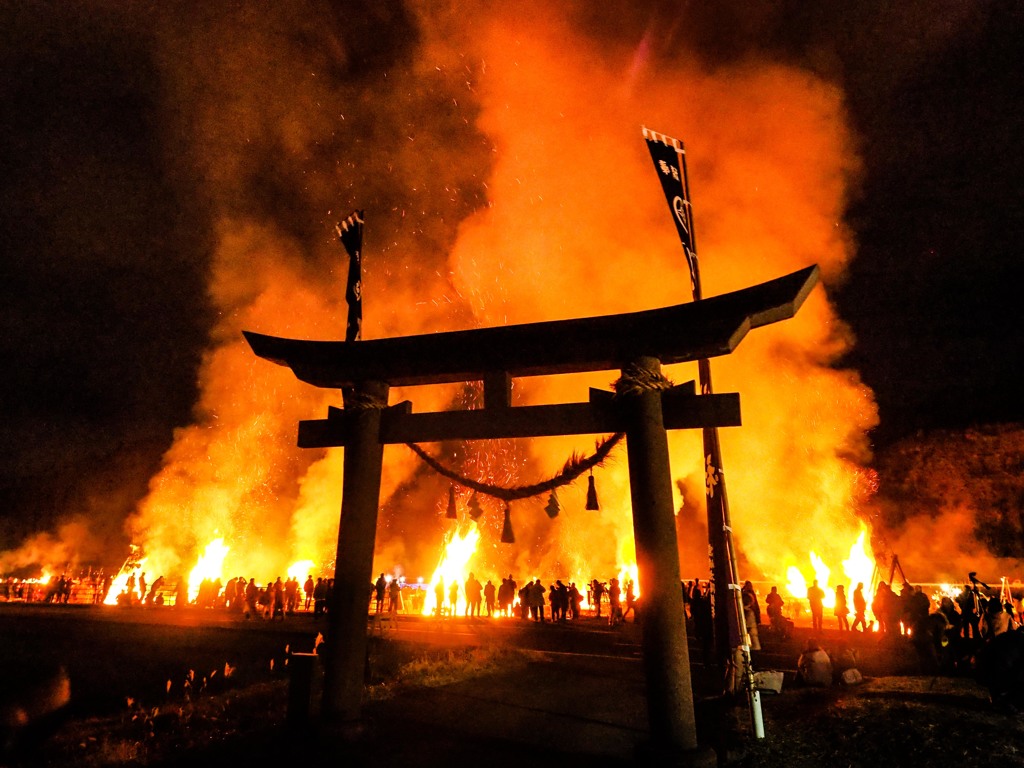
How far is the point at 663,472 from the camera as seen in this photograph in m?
6.62

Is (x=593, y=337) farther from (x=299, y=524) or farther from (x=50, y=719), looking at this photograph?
(x=299, y=524)

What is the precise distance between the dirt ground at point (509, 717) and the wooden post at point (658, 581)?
465 millimetres

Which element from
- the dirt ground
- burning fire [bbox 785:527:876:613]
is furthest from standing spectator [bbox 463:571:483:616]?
burning fire [bbox 785:527:876:613]

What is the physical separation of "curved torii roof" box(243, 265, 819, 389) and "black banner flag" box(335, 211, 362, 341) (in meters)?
0.94

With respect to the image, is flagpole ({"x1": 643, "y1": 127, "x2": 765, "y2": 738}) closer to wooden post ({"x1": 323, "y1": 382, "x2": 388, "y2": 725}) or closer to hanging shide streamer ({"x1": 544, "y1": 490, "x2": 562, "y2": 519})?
hanging shide streamer ({"x1": 544, "y1": 490, "x2": 562, "y2": 519})

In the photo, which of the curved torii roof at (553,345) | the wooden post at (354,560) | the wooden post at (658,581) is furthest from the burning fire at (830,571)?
the wooden post at (354,560)

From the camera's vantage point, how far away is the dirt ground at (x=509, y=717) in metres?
6.58

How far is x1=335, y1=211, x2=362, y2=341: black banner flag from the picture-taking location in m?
9.31

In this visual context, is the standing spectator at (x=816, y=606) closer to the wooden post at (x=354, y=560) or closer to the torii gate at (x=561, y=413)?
the torii gate at (x=561, y=413)

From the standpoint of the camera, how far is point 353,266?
31.7 ft

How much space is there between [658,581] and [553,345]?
124 inches

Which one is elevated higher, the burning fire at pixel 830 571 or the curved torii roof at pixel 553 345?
the curved torii roof at pixel 553 345

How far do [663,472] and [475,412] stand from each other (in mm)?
2608

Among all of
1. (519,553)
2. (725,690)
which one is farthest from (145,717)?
(519,553)
